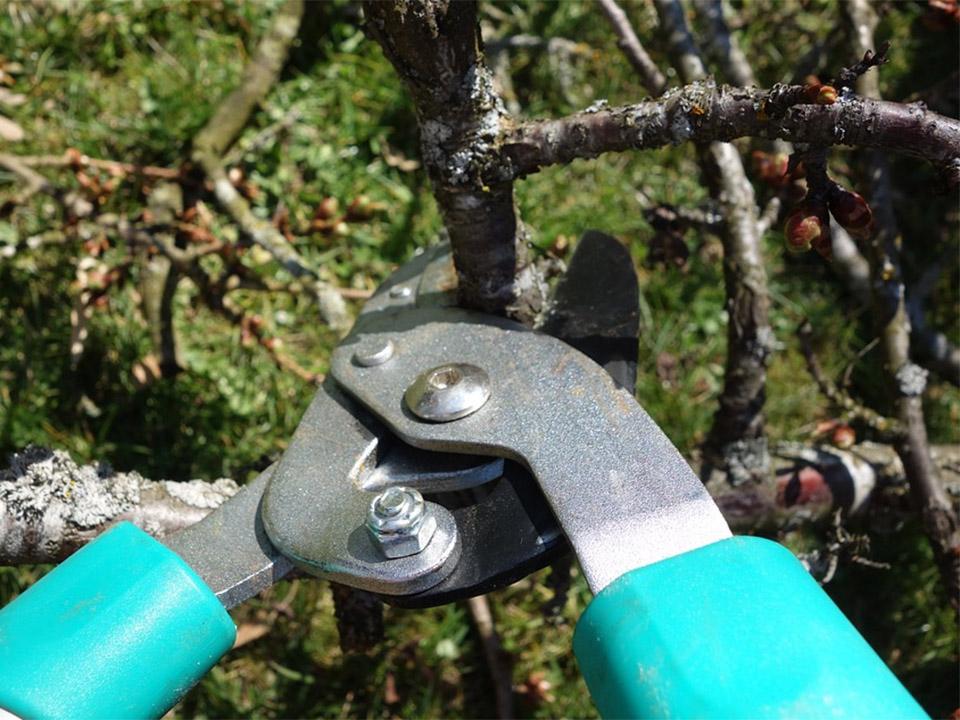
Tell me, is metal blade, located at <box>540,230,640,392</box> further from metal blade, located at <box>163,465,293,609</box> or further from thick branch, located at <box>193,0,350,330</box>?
thick branch, located at <box>193,0,350,330</box>

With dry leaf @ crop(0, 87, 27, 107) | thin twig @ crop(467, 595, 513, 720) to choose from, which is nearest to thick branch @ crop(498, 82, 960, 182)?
thin twig @ crop(467, 595, 513, 720)

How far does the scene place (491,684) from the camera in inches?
93.6

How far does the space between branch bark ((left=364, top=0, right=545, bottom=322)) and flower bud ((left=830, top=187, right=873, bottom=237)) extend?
467 millimetres

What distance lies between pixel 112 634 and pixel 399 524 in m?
0.37

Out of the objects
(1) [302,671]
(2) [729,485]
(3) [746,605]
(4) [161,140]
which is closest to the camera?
(3) [746,605]

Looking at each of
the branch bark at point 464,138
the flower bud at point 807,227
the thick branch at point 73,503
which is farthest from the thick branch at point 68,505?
the flower bud at point 807,227

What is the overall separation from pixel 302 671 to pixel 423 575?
4.06 ft

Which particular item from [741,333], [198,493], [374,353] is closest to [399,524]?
[374,353]

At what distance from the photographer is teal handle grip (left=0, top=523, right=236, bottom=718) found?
3.72 feet

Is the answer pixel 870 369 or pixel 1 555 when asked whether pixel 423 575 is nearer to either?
pixel 1 555

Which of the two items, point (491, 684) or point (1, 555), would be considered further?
point (491, 684)

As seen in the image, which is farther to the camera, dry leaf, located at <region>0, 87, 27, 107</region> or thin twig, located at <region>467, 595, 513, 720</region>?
dry leaf, located at <region>0, 87, 27, 107</region>

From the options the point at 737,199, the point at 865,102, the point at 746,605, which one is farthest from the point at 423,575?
the point at 737,199

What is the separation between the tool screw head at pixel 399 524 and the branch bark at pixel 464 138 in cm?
45
